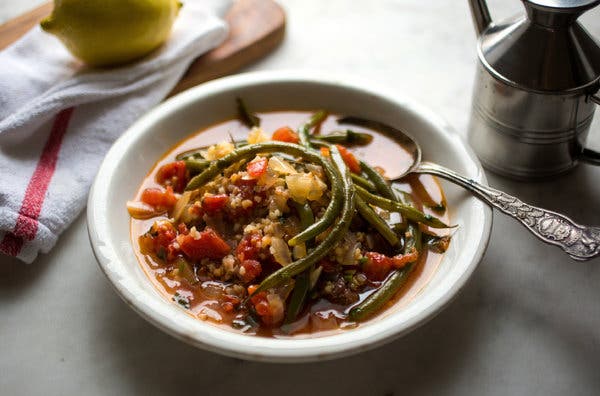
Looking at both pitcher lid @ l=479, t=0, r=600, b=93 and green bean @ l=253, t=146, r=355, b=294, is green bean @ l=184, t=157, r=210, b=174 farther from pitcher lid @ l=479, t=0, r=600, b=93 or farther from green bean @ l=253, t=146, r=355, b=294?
pitcher lid @ l=479, t=0, r=600, b=93

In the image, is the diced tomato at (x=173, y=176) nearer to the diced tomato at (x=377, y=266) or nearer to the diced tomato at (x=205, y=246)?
the diced tomato at (x=205, y=246)

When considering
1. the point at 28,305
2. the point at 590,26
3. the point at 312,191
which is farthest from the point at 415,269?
the point at 590,26

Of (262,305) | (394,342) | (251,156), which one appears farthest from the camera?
(251,156)

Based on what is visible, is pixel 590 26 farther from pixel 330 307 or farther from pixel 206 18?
pixel 330 307

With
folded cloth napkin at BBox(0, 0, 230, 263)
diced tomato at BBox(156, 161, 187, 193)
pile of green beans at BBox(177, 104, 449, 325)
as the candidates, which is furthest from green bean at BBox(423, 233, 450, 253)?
folded cloth napkin at BBox(0, 0, 230, 263)

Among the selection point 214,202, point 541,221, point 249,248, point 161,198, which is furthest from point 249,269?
point 541,221

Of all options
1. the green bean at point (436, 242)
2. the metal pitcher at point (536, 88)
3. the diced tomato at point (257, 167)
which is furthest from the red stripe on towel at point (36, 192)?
the metal pitcher at point (536, 88)

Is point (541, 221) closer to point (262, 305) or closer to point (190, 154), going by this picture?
point (262, 305)
